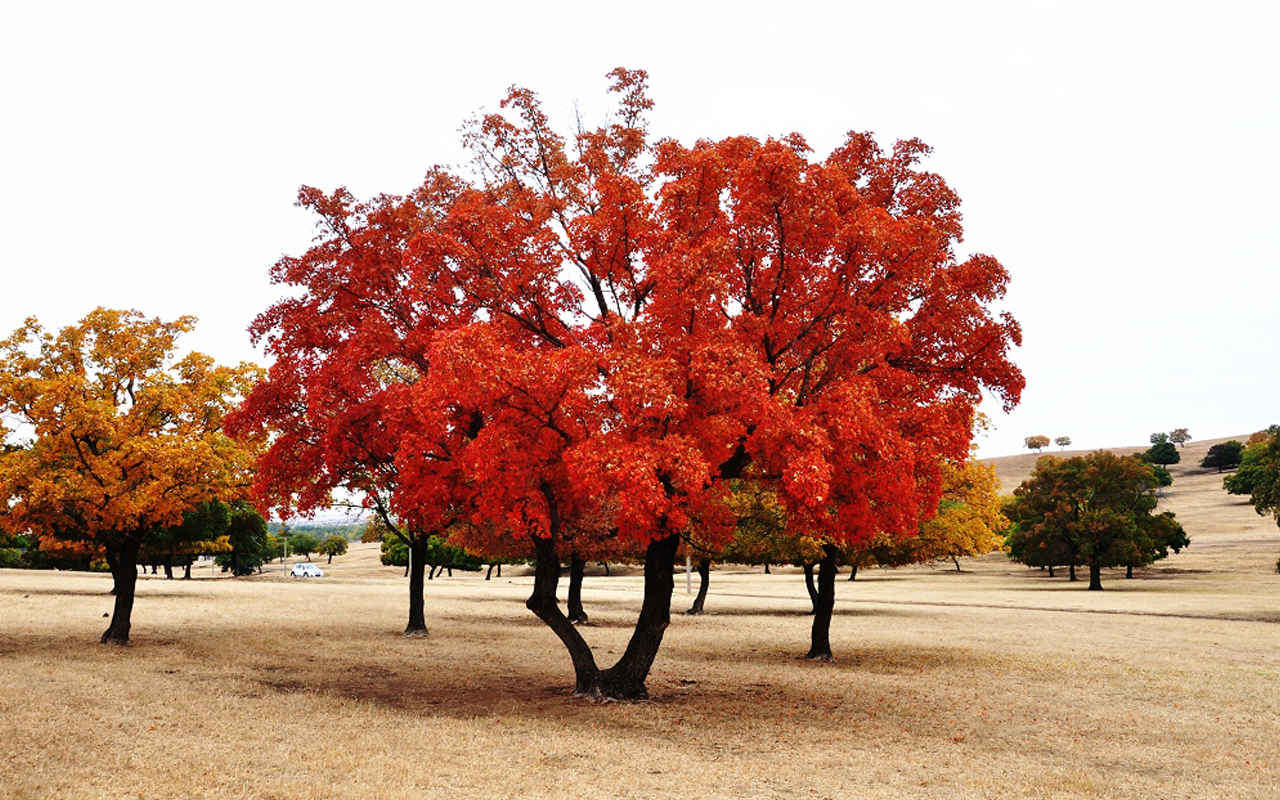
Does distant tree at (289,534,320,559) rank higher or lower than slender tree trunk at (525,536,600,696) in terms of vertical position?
lower

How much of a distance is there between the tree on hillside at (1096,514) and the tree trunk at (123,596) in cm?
6987

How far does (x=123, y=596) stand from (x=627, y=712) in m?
17.4

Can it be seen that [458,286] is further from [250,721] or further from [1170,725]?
[1170,725]

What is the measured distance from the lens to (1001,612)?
158 feet

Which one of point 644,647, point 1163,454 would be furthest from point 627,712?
point 1163,454

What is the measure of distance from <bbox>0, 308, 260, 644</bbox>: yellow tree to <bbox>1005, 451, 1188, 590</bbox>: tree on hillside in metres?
69.0

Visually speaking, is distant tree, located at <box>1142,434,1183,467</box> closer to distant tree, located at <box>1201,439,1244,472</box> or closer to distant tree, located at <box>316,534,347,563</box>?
distant tree, located at <box>1201,439,1244,472</box>

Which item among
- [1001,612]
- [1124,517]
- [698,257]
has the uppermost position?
[698,257]

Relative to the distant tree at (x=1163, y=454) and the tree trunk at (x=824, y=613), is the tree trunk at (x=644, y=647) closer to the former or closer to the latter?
the tree trunk at (x=824, y=613)

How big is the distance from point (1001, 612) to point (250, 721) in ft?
142

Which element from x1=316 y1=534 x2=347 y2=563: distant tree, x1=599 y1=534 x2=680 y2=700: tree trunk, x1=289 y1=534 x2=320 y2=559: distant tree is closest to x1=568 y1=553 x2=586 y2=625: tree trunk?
x1=599 y1=534 x2=680 y2=700: tree trunk

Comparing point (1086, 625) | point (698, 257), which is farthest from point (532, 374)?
point (1086, 625)

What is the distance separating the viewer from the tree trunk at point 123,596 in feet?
82.0

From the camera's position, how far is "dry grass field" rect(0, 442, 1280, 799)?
11.5 metres
